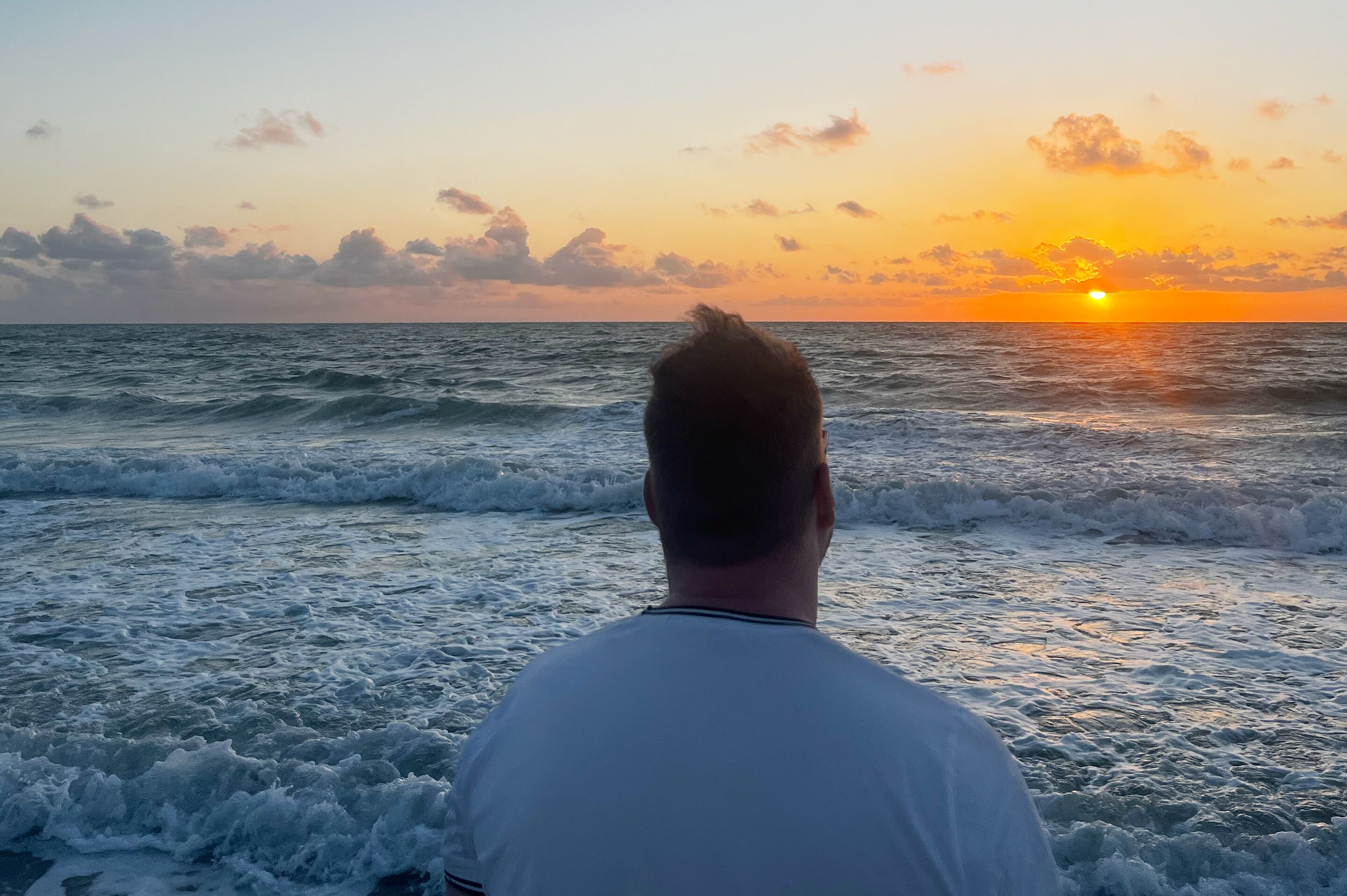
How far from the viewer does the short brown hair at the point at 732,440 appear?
145 cm

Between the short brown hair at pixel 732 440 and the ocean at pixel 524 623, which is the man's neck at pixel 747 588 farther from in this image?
the ocean at pixel 524 623

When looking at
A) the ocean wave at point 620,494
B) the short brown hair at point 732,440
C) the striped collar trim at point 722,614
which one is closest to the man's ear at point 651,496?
the short brown hair at point 732,440

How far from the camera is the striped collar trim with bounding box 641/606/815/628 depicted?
1298 mm

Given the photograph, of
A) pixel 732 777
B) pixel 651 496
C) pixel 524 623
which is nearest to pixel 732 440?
pixel 651 496

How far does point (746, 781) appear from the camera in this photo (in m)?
1.16

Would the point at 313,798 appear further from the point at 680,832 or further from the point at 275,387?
the point at 275,387

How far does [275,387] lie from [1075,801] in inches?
1097

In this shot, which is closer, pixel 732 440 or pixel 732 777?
pixel 732 777

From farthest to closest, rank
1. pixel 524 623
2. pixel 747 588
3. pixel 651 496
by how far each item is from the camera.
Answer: pixel 524 623
pixel 651 496
pixel 747 588

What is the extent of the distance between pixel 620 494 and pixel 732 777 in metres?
10.8

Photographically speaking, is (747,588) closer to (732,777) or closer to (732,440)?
(732,440)

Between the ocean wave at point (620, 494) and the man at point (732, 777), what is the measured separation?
9.37m

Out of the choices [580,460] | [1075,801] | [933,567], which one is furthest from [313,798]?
[580,460]

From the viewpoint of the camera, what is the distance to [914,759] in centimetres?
119
